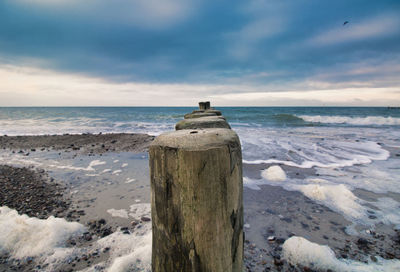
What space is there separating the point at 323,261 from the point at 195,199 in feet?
7.70

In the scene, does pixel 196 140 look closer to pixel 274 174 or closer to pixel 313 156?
pixel 274 174

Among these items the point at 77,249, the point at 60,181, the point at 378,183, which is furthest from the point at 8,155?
the point at 378,183

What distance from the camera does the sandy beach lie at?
2490mm

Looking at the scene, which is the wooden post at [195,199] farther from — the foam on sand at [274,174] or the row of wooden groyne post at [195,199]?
the foam on sand at [274,174]

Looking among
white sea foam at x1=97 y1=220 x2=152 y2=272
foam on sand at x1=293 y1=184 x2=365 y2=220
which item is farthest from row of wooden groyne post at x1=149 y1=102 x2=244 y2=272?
foam on sand at x1=293 y1=184 x2=365 y2=220

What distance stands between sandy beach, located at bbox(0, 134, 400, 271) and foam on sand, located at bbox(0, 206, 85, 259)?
0.12 feet

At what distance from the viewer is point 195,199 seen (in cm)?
94

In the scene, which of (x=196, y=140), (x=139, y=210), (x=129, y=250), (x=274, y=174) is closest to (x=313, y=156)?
(x=274, y=174)

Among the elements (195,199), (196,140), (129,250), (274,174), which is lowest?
(129,250)

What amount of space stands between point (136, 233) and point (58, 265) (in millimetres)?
941

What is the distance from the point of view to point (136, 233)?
9.85 feet

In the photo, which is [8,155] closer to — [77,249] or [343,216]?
[77,249]

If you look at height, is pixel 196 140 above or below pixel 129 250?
above

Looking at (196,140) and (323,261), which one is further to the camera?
(323,261)
